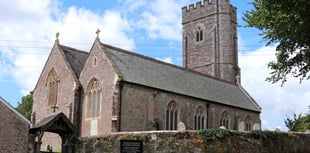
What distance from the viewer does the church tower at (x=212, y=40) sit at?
2249 inches

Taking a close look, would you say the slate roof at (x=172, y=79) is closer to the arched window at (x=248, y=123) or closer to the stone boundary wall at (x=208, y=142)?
the arched window at (x=248, y=123)

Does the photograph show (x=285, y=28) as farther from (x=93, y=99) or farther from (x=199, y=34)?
(x=199, y=34)

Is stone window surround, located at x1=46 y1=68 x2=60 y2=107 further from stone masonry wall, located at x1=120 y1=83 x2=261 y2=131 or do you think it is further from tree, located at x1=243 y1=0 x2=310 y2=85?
tree, located at x1=243 y1=0 x2=310 y2=85

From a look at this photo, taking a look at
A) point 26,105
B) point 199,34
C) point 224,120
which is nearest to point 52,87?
point 224,120

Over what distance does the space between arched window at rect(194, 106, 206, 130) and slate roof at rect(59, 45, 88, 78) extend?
10.9 meters

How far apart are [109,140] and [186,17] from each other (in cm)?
3990

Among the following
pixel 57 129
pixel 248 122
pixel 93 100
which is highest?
pixel 93 100

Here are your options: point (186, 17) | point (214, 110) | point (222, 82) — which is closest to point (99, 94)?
point (214, 110)

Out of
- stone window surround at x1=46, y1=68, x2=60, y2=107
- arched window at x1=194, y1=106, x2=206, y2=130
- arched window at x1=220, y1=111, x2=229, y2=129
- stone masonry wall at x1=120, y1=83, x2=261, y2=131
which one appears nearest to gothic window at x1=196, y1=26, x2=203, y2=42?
arched window at x1=220, y1=111, x2=229, y2=129

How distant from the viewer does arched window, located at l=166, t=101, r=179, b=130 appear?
36062 mm

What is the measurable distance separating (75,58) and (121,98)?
9.20 m

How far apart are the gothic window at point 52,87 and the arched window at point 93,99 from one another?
427 centimetres

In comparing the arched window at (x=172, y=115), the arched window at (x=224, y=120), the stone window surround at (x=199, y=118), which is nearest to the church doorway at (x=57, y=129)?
the arched window at (x=172, y=115)

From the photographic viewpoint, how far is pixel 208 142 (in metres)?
23.2
